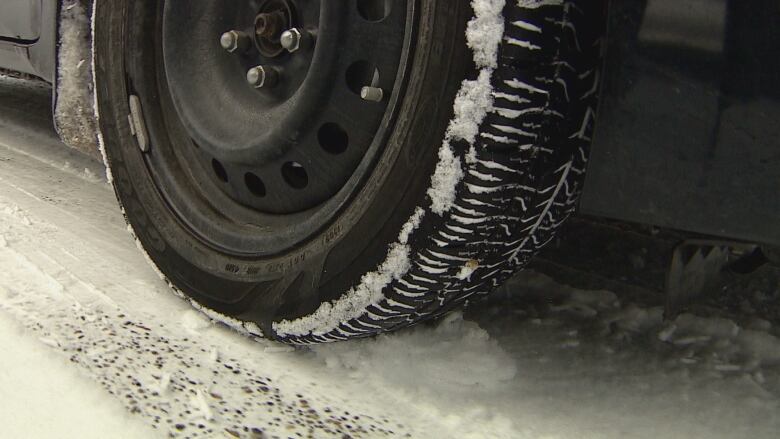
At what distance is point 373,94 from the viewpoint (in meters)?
1.14

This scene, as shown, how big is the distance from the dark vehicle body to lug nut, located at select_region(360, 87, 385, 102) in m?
0.35

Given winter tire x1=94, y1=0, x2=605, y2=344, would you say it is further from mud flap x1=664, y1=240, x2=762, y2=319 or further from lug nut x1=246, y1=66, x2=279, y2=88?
mud flap x1=664, y1=240, x2=762, y2=319

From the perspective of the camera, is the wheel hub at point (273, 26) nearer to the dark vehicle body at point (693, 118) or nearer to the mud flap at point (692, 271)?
the dark vehicle body at point (693, 118)

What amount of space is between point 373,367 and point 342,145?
42cm

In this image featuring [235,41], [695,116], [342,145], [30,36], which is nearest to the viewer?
[695,116]

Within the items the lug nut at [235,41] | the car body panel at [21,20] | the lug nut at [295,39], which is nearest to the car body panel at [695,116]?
the lug nut at [295,39]

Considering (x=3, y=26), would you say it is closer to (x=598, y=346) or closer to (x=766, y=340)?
(x=598, y=346)

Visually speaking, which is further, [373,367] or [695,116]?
[373,367]

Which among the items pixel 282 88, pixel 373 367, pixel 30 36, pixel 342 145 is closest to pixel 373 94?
pixel 342 145

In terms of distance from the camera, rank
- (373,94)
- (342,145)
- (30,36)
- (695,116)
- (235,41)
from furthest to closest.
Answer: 1. (30,36)
2. (235,41)
3. (342,145)
4. (373,94)
5. (695,116)

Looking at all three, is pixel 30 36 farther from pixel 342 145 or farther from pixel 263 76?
Answer: pixel 342 145

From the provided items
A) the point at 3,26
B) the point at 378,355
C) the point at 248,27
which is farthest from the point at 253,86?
the point at 3,26

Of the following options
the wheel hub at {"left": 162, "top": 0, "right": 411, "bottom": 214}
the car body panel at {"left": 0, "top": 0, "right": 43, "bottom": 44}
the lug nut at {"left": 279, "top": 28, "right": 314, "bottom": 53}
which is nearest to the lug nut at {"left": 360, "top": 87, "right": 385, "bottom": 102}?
the wheel hub at {"left": 162, "top": 0, "right": 411, "bottom": 214}

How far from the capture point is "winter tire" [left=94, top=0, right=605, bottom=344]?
0.99 m
